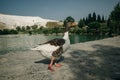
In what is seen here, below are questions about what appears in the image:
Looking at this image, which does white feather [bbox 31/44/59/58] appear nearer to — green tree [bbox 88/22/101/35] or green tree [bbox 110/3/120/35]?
green tree [bbox 110/3/120/35]

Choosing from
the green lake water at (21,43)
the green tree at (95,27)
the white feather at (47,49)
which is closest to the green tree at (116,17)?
the green lake water at (21,43)

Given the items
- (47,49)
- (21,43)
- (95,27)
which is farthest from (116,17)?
(47,49)

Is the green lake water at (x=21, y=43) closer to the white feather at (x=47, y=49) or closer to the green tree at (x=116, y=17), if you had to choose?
the green tree at (x=116, y=17)

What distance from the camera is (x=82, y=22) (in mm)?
135000

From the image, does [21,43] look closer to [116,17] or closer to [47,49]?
[47,49]

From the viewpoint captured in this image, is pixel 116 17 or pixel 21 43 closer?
pixel 21 43

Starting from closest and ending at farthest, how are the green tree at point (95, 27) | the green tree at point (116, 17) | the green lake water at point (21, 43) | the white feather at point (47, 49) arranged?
the white feather at point (47, 49)
the green lake water at point (21, 43)
the green tree at point (116, 17)
the green tree at point (95, 27)

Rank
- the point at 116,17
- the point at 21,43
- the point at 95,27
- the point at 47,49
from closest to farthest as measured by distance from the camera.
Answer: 1. the point at 47,49
2. the point at 21,43
3. the point at 116,17
4. the point at 95,27

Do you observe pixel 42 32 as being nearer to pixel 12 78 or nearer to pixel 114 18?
pixel 114 18

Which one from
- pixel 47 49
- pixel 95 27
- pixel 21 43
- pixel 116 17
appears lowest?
pixel 21 43

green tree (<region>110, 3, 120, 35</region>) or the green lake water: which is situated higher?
green tree (<region>110, 3, 120, 35</region>)

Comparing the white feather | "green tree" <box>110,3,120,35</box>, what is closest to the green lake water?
"green tree" <box>110,3,120,35</box>

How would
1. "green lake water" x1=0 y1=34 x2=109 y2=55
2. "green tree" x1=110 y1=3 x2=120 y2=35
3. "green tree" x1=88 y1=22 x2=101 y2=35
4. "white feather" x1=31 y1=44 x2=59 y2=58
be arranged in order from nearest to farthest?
"white feather" x1=31 y1=44 x2=59 y2=58 < "green lake water" x1=0 y1=34 x2=109 y2=55 < "green tree" x1=110 y1=3 x2=120 y2=35 < "green tree" x1=88 y1=22 x2=101 y2=35

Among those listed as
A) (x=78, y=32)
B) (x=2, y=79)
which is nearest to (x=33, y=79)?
(x=2, y=79)
